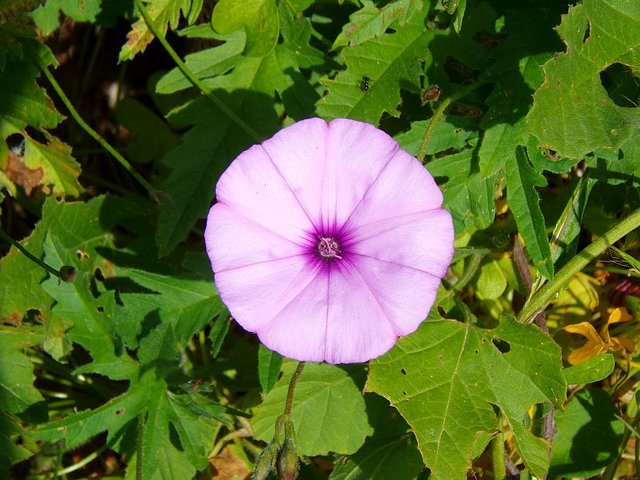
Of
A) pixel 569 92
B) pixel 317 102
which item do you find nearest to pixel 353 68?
pixel 317 102

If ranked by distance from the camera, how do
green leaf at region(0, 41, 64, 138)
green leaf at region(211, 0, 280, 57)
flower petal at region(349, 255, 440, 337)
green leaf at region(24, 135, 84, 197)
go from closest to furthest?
flower petal at region(349, 255, 440, 337) → green leaf at region(211, 0, 280, 57) → green leaf at region(0, 41, 64, 138) → green leaf at region(24, 135, 84, 197)

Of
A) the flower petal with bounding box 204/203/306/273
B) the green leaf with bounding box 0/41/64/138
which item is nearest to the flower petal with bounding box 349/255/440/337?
the flower petal with bounding box 204/203/306/273

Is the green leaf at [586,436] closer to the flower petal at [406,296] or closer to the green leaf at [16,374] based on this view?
the flower petal at [406,296]

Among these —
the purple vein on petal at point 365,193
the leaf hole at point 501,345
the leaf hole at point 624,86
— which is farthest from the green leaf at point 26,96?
the leaf hole at point 624,86

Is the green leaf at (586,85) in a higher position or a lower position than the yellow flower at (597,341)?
higher

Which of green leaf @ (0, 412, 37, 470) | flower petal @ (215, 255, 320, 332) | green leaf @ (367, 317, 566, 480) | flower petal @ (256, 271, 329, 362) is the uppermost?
flower petal @ (215, 255, 320, 332)

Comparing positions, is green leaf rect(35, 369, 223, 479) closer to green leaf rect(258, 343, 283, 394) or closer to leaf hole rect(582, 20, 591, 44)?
green leaf rect(258, 343, 283, 394)

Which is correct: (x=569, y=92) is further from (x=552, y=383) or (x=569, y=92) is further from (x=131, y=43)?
(x=131, y=43)
